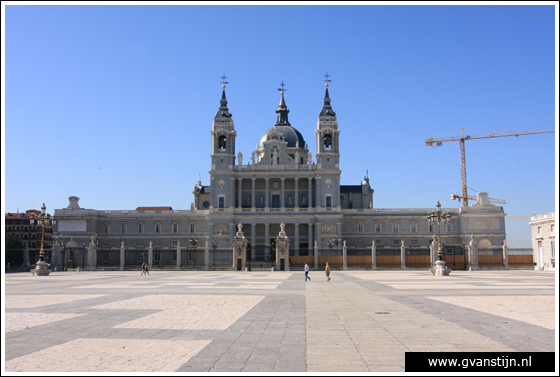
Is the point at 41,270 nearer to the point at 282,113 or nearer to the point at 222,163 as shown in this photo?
the point at 222,163

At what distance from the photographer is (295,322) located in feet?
50.4

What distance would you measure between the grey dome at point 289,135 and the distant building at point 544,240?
47.5m

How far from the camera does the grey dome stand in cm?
10544

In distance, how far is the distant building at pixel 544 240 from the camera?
68.1 m

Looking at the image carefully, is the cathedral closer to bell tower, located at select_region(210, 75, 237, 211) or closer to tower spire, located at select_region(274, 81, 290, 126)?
bell tower, located at select_region(210, 75, 237, 211)

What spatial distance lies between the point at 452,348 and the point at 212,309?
10005mm

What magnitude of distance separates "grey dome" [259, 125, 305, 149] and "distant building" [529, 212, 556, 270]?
47522mm

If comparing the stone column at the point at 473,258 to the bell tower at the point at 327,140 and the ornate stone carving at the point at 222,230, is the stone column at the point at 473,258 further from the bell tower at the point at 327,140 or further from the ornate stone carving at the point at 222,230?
the ornate stone carving at the point at 222,230

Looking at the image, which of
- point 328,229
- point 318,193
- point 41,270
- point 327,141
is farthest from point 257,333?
point 327,141

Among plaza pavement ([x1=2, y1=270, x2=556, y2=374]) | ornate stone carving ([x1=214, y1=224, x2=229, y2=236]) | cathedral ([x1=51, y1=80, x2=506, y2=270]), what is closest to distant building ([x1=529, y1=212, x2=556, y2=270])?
cathedral ([x1=51, y1=80, x2=506, y2=270])

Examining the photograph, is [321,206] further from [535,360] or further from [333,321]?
[535,360]

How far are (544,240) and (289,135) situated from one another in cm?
5249

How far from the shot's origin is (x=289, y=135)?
106 metres

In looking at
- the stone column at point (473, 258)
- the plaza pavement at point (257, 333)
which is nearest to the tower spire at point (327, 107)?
the stone column at point (473, 258)
